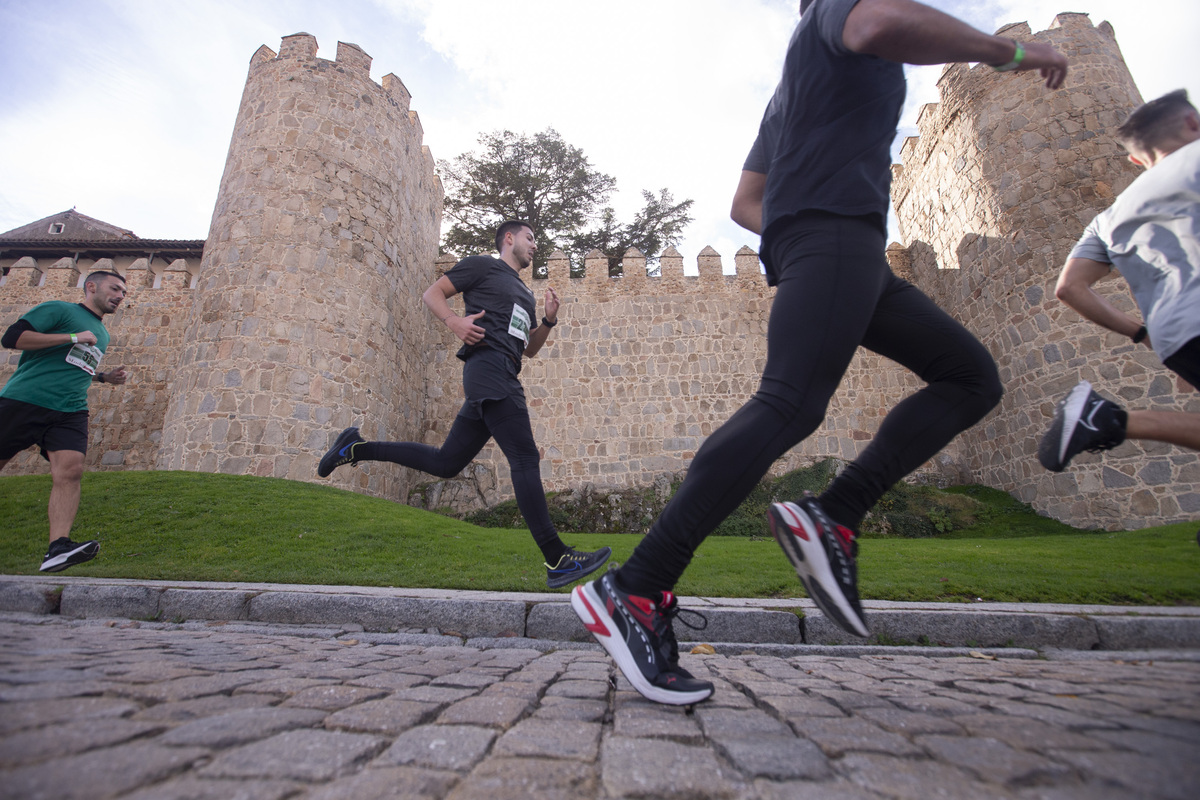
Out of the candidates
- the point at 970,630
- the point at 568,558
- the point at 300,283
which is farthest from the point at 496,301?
the point at 300,283

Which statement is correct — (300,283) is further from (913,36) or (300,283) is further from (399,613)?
(913,36)

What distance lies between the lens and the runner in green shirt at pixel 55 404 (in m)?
4.21

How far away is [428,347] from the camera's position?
14141mm

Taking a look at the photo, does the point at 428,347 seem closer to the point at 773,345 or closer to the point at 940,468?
the point at 940,468

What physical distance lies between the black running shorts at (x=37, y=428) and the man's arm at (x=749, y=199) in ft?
16.2

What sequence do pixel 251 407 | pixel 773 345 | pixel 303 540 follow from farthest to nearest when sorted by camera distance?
1. pixel 251 407
2. pixel 303 540
3. pixel 773 345

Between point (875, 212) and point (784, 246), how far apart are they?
0.97 ft

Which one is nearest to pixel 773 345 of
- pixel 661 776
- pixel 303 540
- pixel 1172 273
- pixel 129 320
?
pixel 661 776

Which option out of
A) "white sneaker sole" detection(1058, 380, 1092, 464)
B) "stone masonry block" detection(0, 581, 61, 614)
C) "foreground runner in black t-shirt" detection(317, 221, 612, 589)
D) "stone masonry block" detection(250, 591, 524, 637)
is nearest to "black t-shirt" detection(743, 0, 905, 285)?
"white sneaker sole" detection(1058, 380, 1092, 464)

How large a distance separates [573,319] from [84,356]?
33.7ft

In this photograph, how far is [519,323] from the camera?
13.1ft

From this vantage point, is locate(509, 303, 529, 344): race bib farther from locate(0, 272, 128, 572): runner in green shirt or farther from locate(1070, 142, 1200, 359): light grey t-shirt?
locate(0, 272, 128, 572): runner in green shirt

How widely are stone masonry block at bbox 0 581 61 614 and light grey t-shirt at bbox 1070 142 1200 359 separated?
19.0 feet

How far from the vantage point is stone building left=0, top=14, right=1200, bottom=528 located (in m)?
9.53
